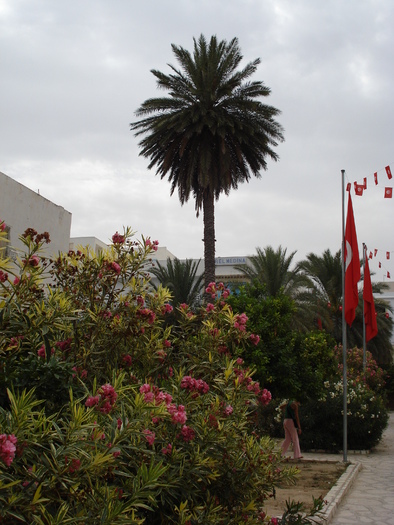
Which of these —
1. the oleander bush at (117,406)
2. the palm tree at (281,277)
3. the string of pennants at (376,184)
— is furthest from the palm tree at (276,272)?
the oleander bush at (117,406)

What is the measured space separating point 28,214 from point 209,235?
613 centimetres

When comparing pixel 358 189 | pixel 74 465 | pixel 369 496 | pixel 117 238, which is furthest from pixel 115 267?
pixel 358 189

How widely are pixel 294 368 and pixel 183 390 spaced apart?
416 inches

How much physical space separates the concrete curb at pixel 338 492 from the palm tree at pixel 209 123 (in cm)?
917

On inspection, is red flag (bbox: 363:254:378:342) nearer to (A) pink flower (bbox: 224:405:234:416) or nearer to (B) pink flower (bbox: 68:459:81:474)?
(A) pink flower (bbox: 224:405:234:416)

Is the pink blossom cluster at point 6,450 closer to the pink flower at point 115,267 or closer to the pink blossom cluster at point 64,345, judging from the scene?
the pink blossom cluster at point 64,345

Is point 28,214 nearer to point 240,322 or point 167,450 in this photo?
point 240,322

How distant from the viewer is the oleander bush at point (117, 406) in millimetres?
2445

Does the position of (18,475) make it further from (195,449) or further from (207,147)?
(207,147)

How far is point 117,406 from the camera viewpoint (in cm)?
310

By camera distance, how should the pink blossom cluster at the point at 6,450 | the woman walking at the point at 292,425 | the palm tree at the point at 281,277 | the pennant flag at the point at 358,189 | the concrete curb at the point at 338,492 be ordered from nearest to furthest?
the pink blossom cluster at the point at 6,450 → the concrete curb at the point at 338,492 → the woman walking at the point at 292,425 → the pennant flag at the point at 358,189 → the palm tree at the point at 281,277

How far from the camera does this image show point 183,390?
3.79 metres

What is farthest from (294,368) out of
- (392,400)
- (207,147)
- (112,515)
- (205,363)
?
(392,400)

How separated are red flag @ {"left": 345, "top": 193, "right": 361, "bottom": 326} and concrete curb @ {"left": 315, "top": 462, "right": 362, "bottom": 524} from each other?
3.08 meters
